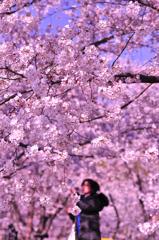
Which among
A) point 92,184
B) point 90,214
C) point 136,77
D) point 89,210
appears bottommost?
point 90,214

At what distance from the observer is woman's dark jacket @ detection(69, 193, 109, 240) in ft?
25.1

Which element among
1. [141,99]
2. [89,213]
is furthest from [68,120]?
[141,99]

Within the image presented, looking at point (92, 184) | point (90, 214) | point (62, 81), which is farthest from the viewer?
point (90, 214)

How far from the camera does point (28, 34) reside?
839cm

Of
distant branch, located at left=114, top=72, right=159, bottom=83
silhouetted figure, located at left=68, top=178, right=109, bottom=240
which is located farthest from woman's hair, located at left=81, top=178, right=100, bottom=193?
distant branch, located at left=114, top=72, right=159, bottom=83

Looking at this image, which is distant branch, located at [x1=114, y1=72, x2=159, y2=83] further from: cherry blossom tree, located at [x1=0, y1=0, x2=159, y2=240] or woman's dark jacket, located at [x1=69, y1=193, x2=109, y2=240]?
woman's dark jacket, located at [x1=69, y1=193, x2=109, y2=240]

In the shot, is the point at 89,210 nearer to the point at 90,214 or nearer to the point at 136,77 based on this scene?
the point at 90,214

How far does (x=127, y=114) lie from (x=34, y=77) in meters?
7.69

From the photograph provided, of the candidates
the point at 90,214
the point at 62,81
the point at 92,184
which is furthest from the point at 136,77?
the point at 90,214

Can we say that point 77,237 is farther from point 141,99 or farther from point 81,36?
point 141,99

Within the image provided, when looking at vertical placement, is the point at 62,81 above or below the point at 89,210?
above

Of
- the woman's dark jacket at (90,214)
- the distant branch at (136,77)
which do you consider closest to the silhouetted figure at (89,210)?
the woman's dark jacket at (90,214)

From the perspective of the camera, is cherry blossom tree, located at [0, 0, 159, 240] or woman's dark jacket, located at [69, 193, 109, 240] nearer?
cherry blossom tree, located at [0, 0, 159, 240]

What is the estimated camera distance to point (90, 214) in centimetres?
788
